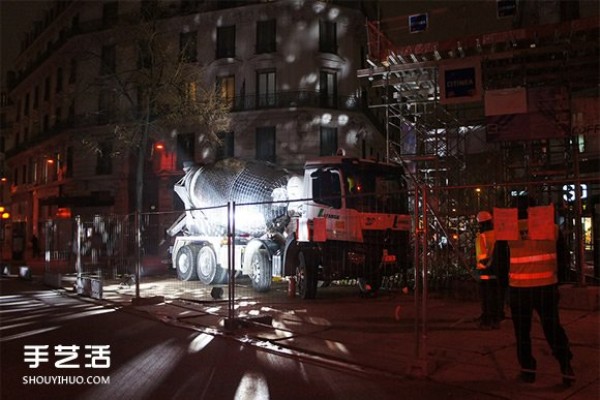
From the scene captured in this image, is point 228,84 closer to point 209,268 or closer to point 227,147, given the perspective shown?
point 227,147

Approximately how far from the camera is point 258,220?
15047mm

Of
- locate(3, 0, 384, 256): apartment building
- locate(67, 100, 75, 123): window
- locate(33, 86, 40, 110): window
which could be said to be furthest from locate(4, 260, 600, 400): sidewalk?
locate(33, 86, 40, 110): window

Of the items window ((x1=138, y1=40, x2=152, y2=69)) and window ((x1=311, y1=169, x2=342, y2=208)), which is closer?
window ((x1=311, y1=169, x2=342, y2=208))

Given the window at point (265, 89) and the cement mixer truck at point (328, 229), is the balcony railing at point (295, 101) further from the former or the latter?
the cement mixer truck at point (328, 229)

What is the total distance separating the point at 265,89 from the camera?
117 ft

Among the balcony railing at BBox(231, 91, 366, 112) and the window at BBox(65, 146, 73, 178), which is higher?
the balcony railing at BBox(231, 91, 366, 112)

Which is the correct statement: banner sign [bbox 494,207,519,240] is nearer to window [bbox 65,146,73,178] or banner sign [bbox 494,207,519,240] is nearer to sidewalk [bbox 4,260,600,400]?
sidewalk [bbox 4,260,600,400]

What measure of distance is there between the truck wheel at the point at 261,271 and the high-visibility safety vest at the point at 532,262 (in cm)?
891

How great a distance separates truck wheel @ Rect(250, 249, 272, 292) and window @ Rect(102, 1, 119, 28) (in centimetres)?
3257

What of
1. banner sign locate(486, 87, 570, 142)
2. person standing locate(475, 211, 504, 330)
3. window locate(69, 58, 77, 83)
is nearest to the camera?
person standing locate(475, 211, 504, 330)

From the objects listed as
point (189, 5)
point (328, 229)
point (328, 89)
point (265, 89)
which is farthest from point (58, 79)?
point (328, 229)

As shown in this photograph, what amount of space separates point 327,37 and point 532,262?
32.2 m

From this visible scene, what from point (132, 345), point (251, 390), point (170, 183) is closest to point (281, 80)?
point (170, 183)

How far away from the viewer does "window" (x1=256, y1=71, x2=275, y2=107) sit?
35.2m
